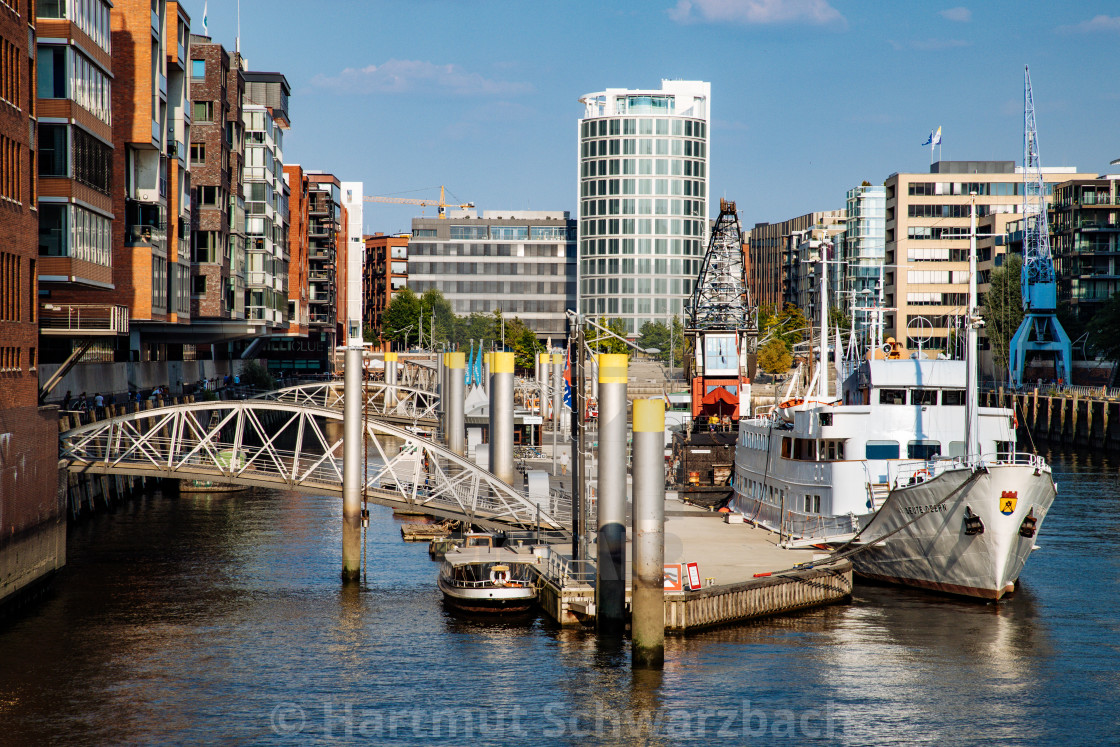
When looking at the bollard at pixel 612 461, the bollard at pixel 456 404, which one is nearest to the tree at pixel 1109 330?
the bollard at pixel 456 404

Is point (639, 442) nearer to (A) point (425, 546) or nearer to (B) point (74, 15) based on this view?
(A) point (425, 546)

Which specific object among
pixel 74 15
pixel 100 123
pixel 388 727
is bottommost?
pixel 388 727

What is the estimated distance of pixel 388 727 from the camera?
32219 mm

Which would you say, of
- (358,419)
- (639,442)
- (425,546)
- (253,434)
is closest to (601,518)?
(639,442)

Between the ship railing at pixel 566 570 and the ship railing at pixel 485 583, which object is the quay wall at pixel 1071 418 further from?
the ship railing at pixel 485 583

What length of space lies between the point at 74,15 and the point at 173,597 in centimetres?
2452

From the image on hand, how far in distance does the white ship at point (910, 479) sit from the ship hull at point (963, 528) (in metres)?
0.04

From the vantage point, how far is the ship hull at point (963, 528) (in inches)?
1718

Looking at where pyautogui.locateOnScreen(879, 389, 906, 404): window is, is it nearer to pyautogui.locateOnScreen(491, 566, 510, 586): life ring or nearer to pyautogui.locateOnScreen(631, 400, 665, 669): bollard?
pyautogui.locateOnScreen(491, 566, 510, 586): life ring

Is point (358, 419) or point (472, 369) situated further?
point (472, 369)

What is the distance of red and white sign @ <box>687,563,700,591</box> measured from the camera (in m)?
40.6

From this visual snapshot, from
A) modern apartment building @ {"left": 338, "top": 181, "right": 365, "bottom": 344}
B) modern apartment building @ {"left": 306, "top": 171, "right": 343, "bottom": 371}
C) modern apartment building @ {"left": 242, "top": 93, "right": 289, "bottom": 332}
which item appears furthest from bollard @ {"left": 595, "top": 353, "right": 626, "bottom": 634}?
modern apartment building @ {"left": 306, "top": 171, "right": 343, "bottom": 371}

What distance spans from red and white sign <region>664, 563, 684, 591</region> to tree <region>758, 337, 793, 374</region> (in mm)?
130513

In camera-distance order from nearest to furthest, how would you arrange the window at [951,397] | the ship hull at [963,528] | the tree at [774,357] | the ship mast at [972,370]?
the ship hull at [963,528], the ship mast at [972,370], the window at [951,397], the tree at [774,357]
